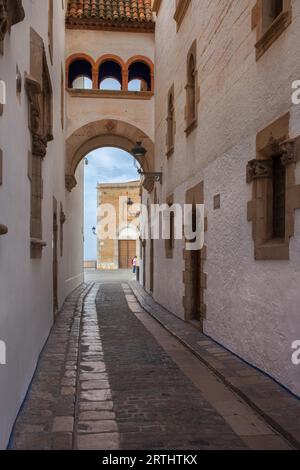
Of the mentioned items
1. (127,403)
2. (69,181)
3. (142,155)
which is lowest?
(127,403)

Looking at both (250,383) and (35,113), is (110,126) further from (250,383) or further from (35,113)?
(250,383)

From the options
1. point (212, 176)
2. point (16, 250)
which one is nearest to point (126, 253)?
point (212, 176)

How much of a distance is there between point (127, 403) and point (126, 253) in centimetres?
3708

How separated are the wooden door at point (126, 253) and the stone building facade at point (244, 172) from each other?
30302 mm

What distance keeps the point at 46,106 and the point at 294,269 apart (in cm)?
590

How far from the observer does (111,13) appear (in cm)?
1739

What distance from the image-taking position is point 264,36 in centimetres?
617

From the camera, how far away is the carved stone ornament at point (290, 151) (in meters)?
5.33

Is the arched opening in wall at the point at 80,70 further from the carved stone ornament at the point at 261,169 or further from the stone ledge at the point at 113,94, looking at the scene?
the carved stone ornament at the point at 261,169

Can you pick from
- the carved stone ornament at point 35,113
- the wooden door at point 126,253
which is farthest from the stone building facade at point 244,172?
the wooden door at point 126,253

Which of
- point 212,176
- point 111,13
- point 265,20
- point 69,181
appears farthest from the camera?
point 111,13

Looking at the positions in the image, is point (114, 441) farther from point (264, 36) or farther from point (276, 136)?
point (264, 36)

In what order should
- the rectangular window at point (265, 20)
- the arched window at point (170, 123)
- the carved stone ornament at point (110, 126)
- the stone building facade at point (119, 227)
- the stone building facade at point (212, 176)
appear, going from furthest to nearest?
the stone building facade at point (119, 227), the carved stone ornament at point (110, 126), the arched window at point (170, 123), the rectangular window at point (265, 20), the stone building facade at point (212, 176)

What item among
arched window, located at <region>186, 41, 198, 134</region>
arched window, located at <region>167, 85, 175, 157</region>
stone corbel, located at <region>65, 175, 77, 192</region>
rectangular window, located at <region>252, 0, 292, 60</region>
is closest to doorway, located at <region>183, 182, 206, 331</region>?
arched window, located at <region>186, 41, 198, 134</region>
